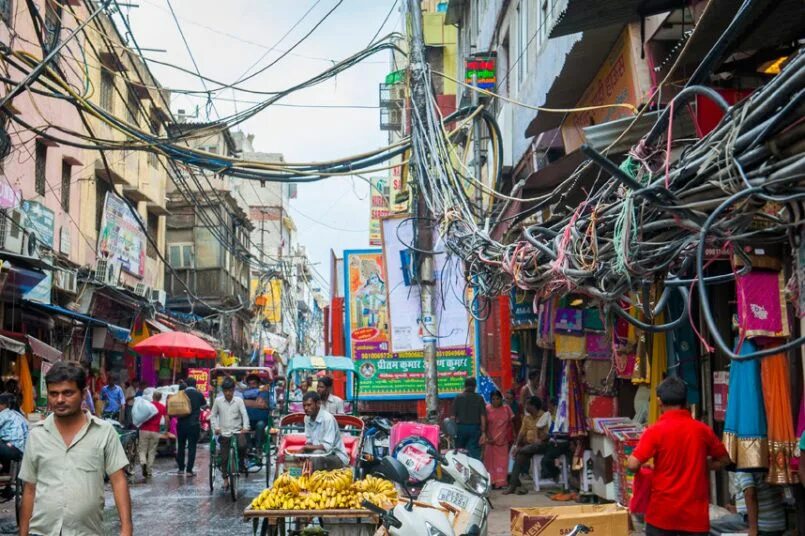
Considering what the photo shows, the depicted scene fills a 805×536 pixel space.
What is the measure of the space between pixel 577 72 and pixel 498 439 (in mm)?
6643

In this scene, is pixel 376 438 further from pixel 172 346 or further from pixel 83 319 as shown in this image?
pixel 172 346

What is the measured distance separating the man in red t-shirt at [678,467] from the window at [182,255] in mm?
36928

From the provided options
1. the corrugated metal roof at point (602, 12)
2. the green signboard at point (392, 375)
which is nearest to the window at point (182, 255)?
the green signboard at point (392, 375)

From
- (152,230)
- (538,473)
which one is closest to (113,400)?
(538,473)

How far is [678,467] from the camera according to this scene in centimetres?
648

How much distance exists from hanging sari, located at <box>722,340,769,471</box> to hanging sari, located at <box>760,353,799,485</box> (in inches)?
2.2

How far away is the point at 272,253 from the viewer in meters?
79.1

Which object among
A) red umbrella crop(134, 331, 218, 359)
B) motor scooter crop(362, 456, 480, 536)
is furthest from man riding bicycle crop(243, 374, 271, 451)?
motor scooter crop(362, 456, 480, 536)

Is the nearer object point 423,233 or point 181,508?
point 181,508

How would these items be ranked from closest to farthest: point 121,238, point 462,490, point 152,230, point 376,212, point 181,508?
point 462,490, point 181,508, point 121,238, point 152,230, point 376,212

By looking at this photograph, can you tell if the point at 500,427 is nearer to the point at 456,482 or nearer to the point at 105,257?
the point at 456,482

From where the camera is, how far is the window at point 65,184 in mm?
23266

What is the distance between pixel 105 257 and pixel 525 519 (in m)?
20.2

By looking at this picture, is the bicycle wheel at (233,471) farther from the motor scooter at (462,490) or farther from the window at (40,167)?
the window at (40,167)
